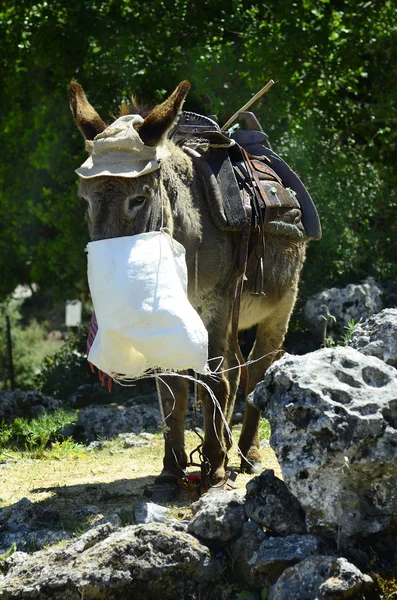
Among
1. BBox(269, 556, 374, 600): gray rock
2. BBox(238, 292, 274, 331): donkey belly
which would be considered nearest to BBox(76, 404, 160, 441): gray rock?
BBox(238, 292, 274, 331): donkey belly

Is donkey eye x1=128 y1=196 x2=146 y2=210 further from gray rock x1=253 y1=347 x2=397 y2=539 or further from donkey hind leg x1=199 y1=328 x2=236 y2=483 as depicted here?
gray rock x1=253 y1=347 x2=397 y2=539

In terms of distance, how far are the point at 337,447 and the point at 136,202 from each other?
6.20 ft

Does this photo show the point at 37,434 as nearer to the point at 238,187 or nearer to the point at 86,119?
the point at 238,187

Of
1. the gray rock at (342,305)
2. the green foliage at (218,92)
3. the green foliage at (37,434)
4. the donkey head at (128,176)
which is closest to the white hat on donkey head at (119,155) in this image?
the donkey head at (128,176)

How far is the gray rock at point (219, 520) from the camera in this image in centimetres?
457

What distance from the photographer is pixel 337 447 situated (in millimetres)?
4336

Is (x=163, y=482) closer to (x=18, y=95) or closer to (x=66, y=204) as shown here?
(x=66, y=204)

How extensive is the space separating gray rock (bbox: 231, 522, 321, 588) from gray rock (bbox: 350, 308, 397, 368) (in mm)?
1299

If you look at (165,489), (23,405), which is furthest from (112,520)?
(23,405)

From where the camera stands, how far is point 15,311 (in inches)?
656

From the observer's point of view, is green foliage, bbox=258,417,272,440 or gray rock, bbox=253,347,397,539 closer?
gray rock, bbox=253,347,397,539

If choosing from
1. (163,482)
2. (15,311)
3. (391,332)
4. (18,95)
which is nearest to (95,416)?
(163,482)

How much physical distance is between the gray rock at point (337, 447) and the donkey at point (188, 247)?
1137 millimetres

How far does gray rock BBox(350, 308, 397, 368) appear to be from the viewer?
5195 mm
